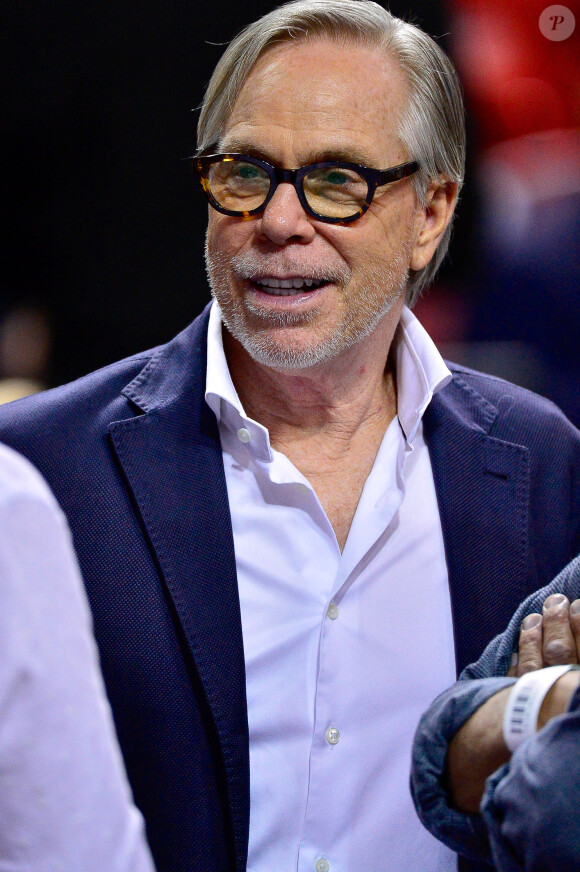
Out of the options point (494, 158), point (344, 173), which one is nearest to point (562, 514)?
point (344, 173)

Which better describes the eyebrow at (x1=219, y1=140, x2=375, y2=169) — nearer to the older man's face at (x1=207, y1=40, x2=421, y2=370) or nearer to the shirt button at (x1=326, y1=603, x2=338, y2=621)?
the older man's face at (x1=207, y1=40, x2=421, y2=370)

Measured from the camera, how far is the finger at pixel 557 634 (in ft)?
4.45

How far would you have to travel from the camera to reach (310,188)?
2043 mm

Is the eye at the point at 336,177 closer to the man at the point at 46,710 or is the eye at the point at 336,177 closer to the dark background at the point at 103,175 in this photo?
the dark background at the point at 103,175

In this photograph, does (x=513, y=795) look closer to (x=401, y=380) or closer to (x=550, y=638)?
(x=550, y=638)

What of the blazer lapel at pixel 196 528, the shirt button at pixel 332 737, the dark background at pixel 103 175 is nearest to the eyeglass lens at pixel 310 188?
the blazer lapel at pixel 196 528

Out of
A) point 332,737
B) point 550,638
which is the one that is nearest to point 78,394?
point 332,737

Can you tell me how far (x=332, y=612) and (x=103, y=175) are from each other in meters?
1.71

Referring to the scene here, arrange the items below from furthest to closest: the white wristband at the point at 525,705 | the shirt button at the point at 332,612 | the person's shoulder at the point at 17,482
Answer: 1. the shirt button at the point at 332,612
2. the white wristband at the point at 525,705
3. the person's shoulder at the point at 17,482

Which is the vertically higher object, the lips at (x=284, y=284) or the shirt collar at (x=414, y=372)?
the lips at (x=284, y=284)

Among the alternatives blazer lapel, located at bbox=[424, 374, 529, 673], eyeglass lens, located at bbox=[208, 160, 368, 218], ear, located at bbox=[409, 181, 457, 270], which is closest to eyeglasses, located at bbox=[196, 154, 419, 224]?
eyeglass lens, located at bbox=[208, 160, 368, 218]

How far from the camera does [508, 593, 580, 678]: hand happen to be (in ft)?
4.46

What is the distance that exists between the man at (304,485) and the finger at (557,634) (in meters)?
0.58

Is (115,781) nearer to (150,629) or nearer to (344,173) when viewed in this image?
(150,629)
